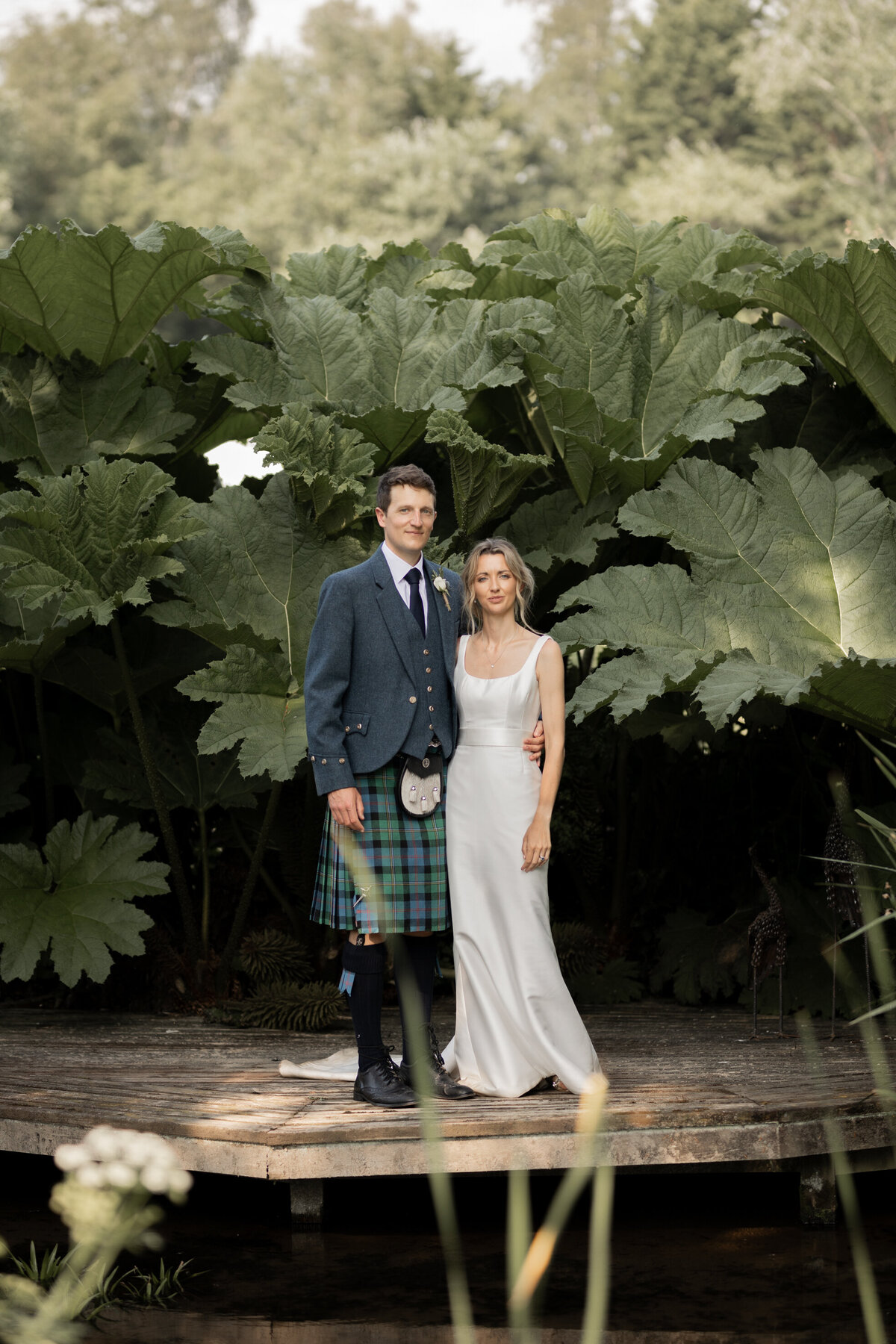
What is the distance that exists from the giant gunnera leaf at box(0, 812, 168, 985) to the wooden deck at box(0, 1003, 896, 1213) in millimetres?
293

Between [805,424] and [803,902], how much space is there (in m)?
1.84

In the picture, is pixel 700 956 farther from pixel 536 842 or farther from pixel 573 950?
pixel 536 842

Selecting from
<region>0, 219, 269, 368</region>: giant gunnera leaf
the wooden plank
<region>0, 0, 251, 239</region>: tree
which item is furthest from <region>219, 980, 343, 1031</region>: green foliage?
<region>0, 0, 251, 239</region>: tree

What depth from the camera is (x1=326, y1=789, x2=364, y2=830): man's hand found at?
3.30 meters

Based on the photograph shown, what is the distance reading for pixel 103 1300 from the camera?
3.00 meters

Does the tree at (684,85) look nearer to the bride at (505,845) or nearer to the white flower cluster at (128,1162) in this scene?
the bride at (505,845)

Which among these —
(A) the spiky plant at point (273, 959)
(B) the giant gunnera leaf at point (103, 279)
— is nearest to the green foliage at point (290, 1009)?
(A) the spiky plant at point (273, 959)

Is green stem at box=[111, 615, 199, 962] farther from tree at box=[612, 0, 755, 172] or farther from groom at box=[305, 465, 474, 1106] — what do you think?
tree at box=[612, 0, 755, 172]

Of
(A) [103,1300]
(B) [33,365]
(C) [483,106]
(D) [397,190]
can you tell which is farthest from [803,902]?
(C) [483,106]

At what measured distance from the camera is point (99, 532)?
14.5 ft

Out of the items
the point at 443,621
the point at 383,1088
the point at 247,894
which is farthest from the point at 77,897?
the point at 443,621

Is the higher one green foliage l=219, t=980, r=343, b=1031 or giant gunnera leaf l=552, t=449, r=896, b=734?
giant gunnera leaf l=552, t=449, r=896, b=734

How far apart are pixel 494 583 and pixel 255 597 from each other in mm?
1355

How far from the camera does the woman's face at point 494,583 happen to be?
11.5ft
